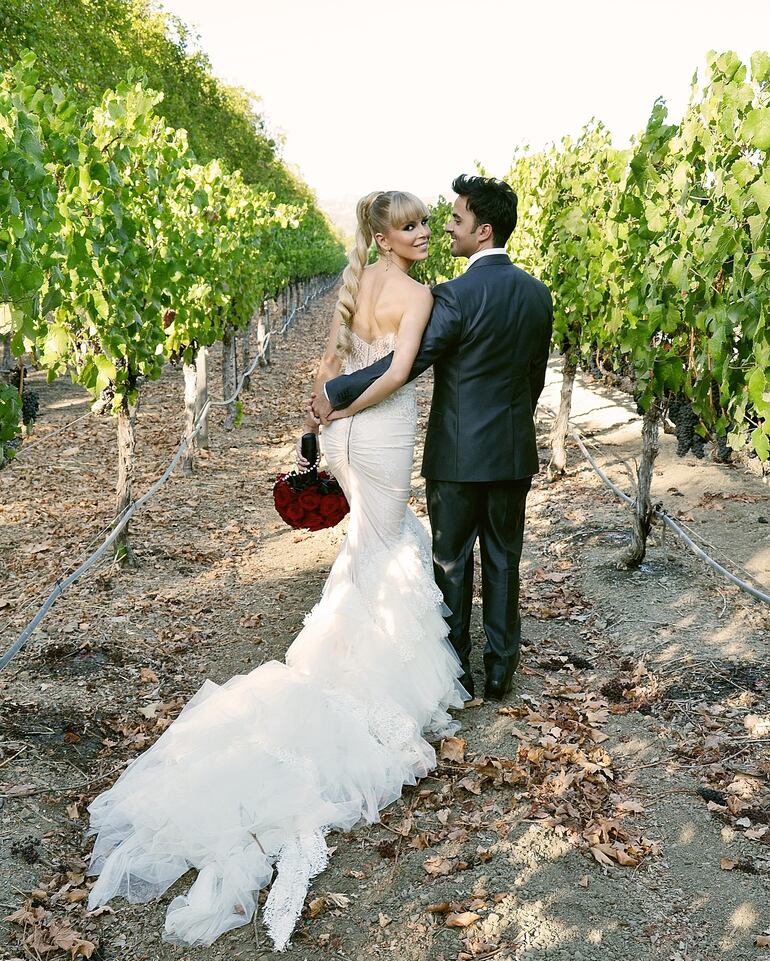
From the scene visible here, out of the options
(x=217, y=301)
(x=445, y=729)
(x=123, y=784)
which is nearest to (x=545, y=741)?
(x=445, y=729)

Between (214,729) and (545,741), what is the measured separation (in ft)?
4.95

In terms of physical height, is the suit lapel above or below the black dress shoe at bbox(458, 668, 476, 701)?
above

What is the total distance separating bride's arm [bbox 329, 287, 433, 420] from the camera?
3670mm

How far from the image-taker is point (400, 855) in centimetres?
307

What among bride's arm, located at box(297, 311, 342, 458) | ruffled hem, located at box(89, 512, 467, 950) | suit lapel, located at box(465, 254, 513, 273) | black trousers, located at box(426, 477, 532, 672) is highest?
suit lapel, located at box(465, 254, 513, 273)

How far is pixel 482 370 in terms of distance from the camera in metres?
3.80

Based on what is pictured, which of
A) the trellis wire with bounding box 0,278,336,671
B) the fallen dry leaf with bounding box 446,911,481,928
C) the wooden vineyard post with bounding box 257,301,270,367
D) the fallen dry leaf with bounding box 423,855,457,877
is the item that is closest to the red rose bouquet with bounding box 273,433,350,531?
the trellis wire with bounding box 0,278,336,671

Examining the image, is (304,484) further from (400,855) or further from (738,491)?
(738,491)

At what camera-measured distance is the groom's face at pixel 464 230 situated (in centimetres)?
378

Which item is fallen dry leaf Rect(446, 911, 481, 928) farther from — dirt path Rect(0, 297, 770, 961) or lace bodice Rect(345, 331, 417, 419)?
lace bodice Rect(345, 331, 417, 419)

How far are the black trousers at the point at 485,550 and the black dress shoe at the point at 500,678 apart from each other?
2cm

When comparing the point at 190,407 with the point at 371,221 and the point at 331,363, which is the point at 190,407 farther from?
the point at 371,221

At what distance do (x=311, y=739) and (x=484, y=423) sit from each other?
1586 mm

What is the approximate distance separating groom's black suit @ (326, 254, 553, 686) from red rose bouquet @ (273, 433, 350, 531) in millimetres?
461
